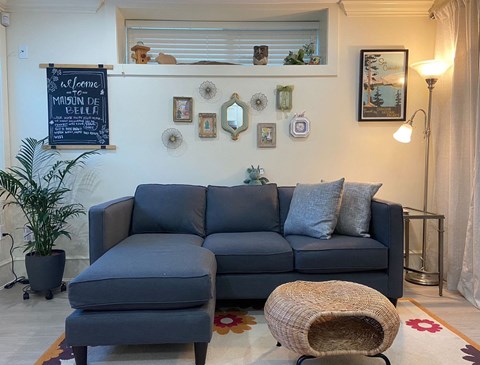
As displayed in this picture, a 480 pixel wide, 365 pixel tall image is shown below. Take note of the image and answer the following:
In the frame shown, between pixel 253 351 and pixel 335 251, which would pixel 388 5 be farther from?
pixel 253 351

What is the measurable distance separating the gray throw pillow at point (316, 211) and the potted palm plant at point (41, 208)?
180 centimetres

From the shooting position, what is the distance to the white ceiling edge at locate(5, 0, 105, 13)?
2951mm

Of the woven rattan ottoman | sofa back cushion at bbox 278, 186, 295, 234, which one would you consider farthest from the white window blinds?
the woven rattan ottoman

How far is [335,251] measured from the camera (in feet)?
7.26

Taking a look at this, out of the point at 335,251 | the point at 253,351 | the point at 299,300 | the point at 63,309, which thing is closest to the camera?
the point at 299,300

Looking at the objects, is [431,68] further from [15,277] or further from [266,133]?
[15,277]

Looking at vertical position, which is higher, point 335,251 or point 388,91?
point 388,91

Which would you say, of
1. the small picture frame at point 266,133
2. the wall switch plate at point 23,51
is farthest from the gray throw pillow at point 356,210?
the wall switch plate at point 23,51

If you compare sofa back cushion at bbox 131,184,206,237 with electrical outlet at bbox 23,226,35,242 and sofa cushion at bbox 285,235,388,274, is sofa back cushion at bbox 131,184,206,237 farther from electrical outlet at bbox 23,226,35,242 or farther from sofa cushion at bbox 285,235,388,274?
electrical outlet at bbox 23,226,35,242

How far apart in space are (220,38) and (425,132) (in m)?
2.06

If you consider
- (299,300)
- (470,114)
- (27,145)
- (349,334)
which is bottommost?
(349,334)

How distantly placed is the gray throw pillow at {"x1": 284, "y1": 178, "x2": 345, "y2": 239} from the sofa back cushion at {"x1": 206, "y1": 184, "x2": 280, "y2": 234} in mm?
177

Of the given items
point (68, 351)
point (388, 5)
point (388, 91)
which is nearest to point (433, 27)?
point (388, 5)

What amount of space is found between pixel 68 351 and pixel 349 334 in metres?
1.48
